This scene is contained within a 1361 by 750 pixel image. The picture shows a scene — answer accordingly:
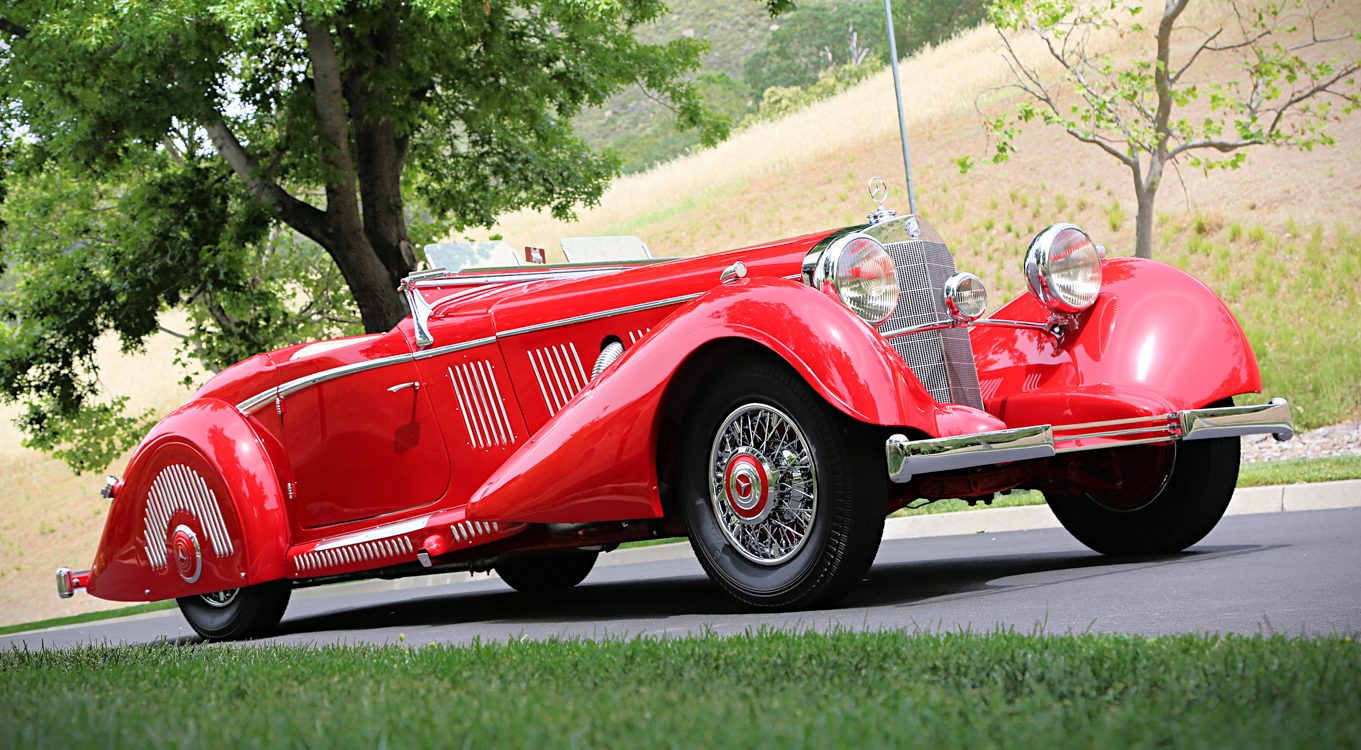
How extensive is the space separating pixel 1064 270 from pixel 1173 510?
1.22m

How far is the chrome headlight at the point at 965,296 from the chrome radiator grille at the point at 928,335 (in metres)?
0.05

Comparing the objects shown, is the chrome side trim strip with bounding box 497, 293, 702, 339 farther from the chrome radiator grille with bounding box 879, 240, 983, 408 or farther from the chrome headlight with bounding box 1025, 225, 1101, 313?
the chrome headlight with bounding box 1025, 225, 1101, 313

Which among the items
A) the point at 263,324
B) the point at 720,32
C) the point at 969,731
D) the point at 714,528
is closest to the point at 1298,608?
the point at 714,528

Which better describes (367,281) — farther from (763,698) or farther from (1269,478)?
(763,698)

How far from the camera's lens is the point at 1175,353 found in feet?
18.4

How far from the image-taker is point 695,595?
653 cm

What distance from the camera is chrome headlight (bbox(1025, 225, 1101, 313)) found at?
5.69 m

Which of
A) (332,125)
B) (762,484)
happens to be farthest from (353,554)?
(332,125)

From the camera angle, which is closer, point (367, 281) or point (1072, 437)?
point (1072, 437)

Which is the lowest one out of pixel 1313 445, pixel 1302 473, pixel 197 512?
pixel 1313 445

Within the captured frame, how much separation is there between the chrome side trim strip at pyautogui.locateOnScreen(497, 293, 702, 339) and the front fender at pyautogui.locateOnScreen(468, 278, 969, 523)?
1.09 ft

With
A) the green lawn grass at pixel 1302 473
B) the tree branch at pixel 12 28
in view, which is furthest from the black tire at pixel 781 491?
the tree branch at pixel 12 28

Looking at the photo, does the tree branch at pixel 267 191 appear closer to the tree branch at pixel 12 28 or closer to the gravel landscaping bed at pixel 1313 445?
the tree branch at pixel 12 28

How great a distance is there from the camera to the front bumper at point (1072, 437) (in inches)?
177
